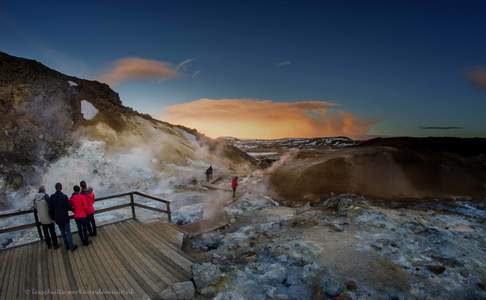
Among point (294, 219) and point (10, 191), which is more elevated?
point (10, 191)

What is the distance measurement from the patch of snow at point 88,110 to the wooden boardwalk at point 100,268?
24.0 meters

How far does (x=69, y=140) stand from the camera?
2314 centimetres

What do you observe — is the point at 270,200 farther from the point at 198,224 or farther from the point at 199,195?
the point at 198,224

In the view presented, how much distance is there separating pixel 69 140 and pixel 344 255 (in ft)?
86.5

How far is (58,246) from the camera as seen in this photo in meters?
6.81

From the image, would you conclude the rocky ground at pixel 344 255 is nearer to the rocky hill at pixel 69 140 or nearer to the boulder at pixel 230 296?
the boulder at pixel 230 296

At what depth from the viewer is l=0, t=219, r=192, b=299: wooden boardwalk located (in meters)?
5.05

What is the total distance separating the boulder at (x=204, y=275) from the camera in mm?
5574

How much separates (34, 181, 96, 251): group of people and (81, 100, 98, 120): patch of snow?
24.3 metres

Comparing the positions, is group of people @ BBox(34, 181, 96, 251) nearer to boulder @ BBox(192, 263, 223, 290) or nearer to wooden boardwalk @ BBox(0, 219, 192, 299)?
wooden boardwalk @ BBox(0, 219, 192, 299)

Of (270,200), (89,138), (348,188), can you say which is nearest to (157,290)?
(270,200)

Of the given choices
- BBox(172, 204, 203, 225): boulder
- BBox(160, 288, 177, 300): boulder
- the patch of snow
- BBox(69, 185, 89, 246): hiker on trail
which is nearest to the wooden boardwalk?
BBox(160, 288, 177, 300): boulder

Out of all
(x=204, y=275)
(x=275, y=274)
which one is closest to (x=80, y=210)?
(x=204, y=275)

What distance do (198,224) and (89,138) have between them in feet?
62.6
